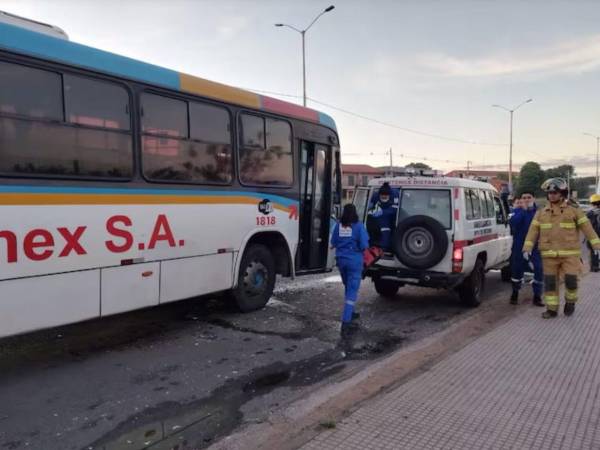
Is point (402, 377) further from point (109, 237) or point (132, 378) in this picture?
point (109, 237)

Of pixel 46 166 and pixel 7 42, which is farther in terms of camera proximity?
pixel 46 166

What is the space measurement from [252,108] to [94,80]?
8.52 ft

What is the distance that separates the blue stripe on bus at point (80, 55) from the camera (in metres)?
4.91

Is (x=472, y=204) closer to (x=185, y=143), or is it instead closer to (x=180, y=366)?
(x=185, y=143)

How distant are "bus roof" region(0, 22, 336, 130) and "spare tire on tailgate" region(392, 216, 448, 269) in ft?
8.48

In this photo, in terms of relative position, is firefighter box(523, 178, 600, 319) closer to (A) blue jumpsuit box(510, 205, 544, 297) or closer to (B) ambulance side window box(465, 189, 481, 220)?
(A) blue jumpsuit box(510, 205, 544, 297)

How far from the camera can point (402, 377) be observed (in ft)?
16.3

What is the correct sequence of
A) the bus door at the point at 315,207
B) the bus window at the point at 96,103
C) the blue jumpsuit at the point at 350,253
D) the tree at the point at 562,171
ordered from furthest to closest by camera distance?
the tree at the point at 562,171, the bus door at the point at 315,207, the blue jumpsuit at the point at 350,253, the bus window at the point at 96,103

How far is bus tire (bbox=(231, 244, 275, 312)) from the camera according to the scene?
775 centimetres

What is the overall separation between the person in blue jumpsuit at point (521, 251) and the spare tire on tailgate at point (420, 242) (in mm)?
1603

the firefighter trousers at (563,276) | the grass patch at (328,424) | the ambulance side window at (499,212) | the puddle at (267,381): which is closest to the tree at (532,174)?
the ambulance side window at (499,212)

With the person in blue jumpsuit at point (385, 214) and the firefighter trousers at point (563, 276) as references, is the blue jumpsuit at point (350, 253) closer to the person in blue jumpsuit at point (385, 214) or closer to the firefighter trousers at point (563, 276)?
the person in blue jumpsuit at point (385, 214)

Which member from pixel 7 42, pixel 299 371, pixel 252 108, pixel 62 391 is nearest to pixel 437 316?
pixel 299 371

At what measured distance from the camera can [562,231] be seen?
7449 mm
